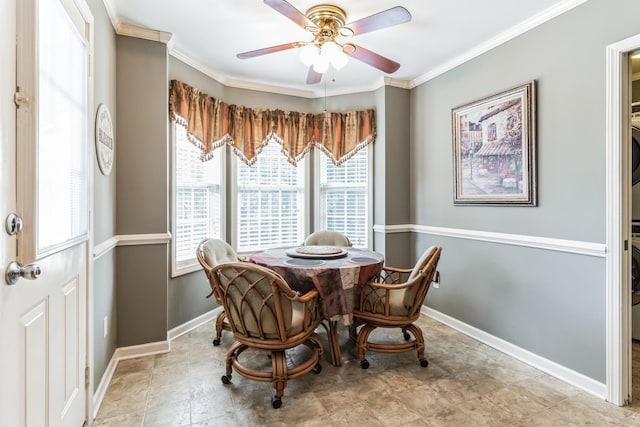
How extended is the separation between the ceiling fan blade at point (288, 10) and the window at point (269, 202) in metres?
2.07

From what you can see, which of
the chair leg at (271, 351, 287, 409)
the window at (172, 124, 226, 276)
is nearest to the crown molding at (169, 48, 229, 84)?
the window at (172, 124, 226, 276)

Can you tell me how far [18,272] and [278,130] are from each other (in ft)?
10.7

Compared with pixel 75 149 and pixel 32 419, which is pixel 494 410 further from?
pixel 75 149

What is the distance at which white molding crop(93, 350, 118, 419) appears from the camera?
6.60ft

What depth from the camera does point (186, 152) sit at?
3293 mm

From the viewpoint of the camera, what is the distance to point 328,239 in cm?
376

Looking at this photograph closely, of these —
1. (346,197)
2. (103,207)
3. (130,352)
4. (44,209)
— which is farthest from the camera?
(346,197)

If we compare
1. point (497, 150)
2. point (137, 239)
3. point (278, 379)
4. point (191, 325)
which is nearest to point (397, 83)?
point (497, 150)

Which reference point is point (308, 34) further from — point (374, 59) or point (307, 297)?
point (307, 297)

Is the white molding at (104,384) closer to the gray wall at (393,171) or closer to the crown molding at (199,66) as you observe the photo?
the crown molding at (199,66)

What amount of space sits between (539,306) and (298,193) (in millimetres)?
2852

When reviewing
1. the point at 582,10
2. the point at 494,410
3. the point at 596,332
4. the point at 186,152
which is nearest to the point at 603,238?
the point at 596,332

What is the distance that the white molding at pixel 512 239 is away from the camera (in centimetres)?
223

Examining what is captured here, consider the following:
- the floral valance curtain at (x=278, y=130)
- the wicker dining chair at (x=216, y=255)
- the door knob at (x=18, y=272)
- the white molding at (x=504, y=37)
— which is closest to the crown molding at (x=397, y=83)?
the white molding at (x=504, y=37)
